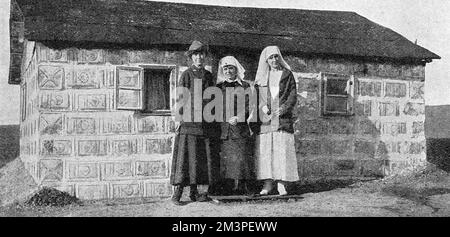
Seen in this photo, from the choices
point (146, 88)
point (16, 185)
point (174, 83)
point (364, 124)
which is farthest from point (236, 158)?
point (16, 185)

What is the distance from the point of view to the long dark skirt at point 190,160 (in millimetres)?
9492

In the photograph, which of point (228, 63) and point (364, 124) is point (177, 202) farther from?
point (364, 124)

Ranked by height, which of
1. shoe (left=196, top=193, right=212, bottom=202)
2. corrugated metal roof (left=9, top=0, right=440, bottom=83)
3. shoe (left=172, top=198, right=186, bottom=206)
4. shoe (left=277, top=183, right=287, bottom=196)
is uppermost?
corrugated metal roof (left=9, top=0, right=440, bottom=83)

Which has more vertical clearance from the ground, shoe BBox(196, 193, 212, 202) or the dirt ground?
shoe BBox(196, 193, 212, 202)

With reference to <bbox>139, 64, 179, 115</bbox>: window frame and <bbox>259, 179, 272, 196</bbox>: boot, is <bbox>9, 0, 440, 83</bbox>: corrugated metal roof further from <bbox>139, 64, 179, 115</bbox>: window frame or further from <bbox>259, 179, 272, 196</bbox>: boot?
<bbox>259, 179, 272, 196</bbox>: boot

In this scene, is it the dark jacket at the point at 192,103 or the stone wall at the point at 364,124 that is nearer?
the dark jacket at the point at 192,103

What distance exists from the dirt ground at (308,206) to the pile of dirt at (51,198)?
186 mm

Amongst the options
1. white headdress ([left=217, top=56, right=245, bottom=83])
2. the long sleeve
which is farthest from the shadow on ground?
the long sleeve

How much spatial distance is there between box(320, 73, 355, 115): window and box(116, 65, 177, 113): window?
3.67 metres

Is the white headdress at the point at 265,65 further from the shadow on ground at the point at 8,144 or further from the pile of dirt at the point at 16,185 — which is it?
the shadow on ground at the point at 8,144

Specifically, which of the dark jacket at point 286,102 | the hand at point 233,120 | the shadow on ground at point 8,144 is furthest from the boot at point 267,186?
the shadow on ground at point 8,144

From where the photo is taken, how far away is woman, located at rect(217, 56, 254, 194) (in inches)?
384

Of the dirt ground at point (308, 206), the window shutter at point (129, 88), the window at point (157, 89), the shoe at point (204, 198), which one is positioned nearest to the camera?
the dirt ground at point (308, 206)
